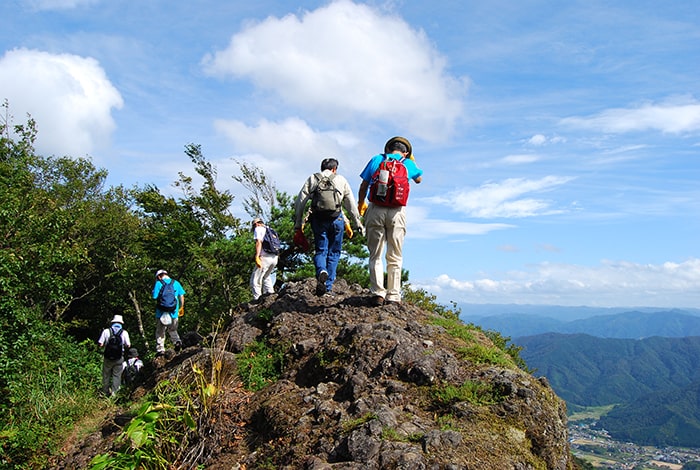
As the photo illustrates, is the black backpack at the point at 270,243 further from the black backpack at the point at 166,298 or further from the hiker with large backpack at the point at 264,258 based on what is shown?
the black backpack at the point at 166,298

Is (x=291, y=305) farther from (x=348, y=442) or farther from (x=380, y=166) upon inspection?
(x=348, y=442)

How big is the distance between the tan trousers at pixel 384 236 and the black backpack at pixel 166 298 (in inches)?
178

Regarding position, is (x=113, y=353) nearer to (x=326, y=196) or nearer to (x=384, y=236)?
(x=326, y=196)

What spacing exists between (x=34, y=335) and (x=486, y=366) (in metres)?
11.5

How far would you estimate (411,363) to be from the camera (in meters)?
5.39

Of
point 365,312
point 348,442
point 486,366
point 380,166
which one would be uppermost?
point 380,166

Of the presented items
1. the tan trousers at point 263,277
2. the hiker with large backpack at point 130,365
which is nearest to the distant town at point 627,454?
the hiker with large backpack at point 130,365

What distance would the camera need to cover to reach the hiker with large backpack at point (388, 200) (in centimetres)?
686

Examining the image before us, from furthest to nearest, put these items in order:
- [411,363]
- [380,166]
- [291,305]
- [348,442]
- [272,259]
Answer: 1. [272,259]
2. [291,305]
3. [380,166]
4. [411,363]
5. [348,442]

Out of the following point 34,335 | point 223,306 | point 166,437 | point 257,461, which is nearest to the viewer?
point 257,461

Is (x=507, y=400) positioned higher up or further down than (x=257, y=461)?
higher up

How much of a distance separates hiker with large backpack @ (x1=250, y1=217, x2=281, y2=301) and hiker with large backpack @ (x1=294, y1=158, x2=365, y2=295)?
4.94ft

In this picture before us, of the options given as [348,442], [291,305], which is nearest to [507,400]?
Result: [348,442]

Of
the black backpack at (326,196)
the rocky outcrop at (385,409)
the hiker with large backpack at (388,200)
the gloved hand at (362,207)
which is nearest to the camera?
the rocky outcrop at (385,409)
